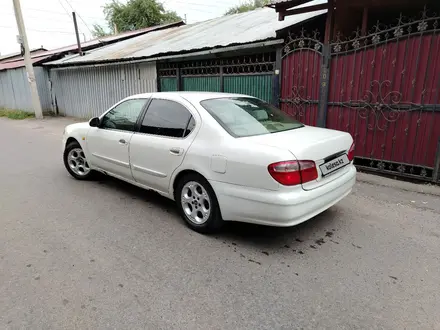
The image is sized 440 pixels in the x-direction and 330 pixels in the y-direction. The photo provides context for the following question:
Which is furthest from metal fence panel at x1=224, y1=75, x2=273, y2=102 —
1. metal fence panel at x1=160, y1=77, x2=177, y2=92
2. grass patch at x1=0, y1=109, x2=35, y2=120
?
grass patch at x1=0, y1=109, x2=35, y2=120

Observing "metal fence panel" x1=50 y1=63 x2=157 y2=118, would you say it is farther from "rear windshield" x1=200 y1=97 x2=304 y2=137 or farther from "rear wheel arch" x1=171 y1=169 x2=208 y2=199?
"rear wheel arch" x1=171 y1=169 x2=208 y2=199

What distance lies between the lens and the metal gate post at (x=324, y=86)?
5.94 metres

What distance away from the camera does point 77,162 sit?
5.42 m

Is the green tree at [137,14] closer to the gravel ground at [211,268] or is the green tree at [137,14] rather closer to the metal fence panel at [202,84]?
the metal fence panel at [202,84]

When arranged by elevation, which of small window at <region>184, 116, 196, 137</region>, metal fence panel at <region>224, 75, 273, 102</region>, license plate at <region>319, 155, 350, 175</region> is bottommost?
license plate at <region>319, 155, 350, 175</region>

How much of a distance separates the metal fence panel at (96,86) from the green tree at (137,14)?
58.1ft

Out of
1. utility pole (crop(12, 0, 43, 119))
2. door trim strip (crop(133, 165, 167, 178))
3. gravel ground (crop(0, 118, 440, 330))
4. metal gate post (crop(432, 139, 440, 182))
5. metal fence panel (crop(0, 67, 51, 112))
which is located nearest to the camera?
gravel ground (crop(0, 118, 440, 330))

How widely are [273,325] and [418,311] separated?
43.5 inches

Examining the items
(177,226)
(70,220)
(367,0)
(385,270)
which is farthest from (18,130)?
(385,270)

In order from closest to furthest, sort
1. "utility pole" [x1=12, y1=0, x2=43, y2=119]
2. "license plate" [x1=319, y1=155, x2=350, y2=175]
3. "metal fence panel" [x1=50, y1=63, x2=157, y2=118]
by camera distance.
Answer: "license plate" [x1=319, y1=155, x2=350, y2=175] → "metal fence panel" [x1=50, y1=63, x2=157, y2=118] → "utility pole" [x1=12, y1=0, x2=43, y2=119]

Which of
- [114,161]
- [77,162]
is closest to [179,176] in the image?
Result: [114,161]

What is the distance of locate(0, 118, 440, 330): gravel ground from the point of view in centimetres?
229

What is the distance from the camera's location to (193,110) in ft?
11.9

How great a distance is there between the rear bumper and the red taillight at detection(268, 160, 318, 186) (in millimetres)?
96
